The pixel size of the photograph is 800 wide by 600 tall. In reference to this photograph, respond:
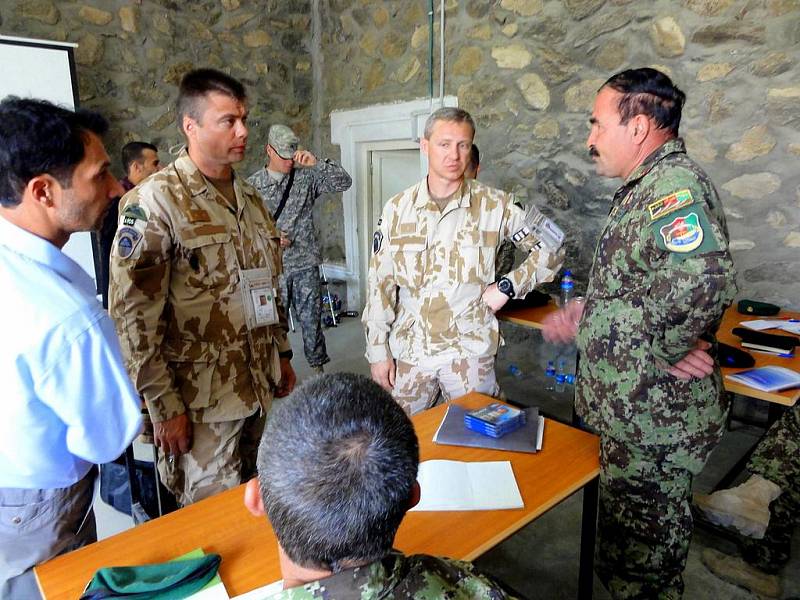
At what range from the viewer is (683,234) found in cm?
129

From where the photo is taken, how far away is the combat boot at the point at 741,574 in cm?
186

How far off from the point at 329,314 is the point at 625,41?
11.2 feet

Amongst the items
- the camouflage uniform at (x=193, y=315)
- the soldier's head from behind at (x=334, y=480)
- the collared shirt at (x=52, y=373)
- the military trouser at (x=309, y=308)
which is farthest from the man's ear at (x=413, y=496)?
the military trouser at (x=309, y=308)

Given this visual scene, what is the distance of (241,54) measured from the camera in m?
4.78

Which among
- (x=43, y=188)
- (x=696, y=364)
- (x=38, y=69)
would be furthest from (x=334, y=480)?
(x=38, y=69)

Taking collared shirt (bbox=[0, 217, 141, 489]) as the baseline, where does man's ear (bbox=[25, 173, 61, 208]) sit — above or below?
above

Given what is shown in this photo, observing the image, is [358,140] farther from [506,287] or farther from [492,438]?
[492,438]

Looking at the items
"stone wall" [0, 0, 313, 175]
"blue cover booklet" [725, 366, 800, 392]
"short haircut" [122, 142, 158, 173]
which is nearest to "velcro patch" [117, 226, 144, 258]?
"blue cover booklet" [725, 366, 800, 392]

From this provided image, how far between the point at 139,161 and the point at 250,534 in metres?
3.26

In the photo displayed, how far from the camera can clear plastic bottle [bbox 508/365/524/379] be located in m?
3.93

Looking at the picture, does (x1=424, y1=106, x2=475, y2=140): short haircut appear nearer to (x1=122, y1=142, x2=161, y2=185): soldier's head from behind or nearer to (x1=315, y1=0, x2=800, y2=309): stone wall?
(x1=315, y1=0, x2=800, y2=309): stone wall

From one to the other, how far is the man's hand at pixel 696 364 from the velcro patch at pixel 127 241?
1.51m

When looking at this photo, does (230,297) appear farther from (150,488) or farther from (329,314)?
(329,314)

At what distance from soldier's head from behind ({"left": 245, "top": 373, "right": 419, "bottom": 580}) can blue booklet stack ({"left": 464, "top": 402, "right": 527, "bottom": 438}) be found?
0.91 metres
